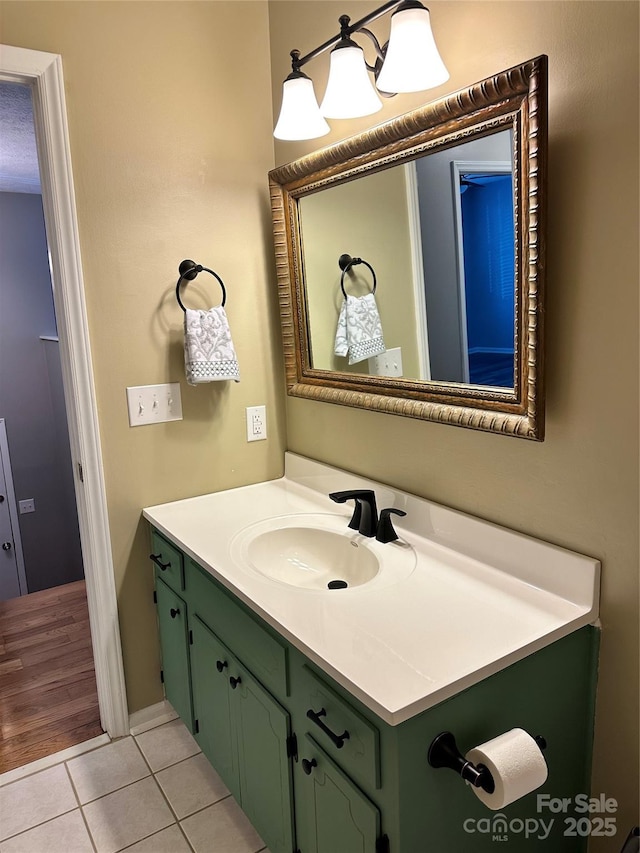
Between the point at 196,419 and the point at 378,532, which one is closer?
the point at 378,532

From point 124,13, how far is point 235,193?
21.9 inches

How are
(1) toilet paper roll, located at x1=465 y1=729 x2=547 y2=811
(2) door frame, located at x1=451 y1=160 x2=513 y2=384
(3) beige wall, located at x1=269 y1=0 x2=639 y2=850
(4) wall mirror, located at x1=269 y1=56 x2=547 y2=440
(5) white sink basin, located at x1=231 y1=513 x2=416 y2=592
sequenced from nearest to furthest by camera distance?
(1) toilet paper roll, located at x1=465 y1=729 x2=547 y2=811 < (3) beige wall, located at x1=269 y1=0 x2=639 y2=850 < (4) wall mirror, located at x1=269 y1=56 x2=547 y2=440 < (2) door frame, located at x1=451 y1=160 x2=513 y2=384 < (5) white sink basin, located at x1=231 y1=513 x2=416 y2=592

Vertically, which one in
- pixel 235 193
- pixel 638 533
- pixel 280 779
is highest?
pixel 235 193

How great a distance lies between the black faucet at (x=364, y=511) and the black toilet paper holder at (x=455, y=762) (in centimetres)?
64

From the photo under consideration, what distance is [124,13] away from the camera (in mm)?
1760

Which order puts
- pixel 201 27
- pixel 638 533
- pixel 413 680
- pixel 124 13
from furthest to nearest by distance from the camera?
pixel 201 27 < pixel 124 13 < pixel 638 533 < pixel 413 680

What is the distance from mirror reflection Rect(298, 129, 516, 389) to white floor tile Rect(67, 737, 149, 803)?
137 centimetres

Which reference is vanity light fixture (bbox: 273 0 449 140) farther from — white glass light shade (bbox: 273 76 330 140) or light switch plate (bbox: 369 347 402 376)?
light switch plate (bbox: 369 347 402 376)

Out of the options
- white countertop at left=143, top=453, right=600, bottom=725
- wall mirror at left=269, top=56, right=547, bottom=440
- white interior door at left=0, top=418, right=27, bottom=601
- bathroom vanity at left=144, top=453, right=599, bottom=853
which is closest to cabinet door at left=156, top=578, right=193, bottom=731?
bathroom vanity at left=144, top=453, right=599, bottom=853

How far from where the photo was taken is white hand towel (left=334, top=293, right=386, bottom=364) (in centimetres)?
172

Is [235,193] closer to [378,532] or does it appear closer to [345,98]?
[345,98]

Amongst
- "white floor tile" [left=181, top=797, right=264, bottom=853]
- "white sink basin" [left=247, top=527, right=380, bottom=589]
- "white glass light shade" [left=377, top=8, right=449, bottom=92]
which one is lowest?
"white floor tile" [left=181, top=797, right=264, bottom=853]

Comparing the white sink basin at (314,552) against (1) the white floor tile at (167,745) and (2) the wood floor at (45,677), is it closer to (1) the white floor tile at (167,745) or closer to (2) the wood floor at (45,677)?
(1) the white floor tile at (167,745)

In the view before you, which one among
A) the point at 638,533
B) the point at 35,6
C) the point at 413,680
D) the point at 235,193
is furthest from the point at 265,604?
the point at 35,6
